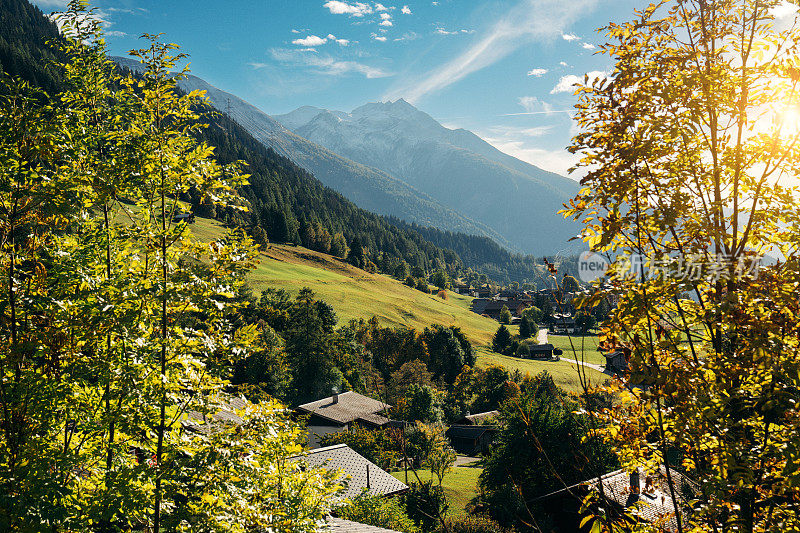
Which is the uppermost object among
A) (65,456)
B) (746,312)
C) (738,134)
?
(738,134)

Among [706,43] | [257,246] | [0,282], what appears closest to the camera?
[706,43]

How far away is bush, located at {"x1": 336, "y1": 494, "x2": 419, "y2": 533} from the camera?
26.2 metres

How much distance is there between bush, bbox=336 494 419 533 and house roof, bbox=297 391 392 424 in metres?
20.9

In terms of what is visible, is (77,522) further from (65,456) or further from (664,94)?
(664,94)

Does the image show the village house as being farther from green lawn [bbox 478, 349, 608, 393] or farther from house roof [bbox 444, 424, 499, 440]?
green lawn [bbox 478, 349, 608, 393]

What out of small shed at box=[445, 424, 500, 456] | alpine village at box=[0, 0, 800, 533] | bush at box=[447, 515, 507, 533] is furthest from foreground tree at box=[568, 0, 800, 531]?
small shed at box=[445, 424, 500, 456]

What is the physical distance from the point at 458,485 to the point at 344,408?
16300 mm

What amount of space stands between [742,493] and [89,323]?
28.4 feet

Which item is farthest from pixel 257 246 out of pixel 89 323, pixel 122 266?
pixel 89 323

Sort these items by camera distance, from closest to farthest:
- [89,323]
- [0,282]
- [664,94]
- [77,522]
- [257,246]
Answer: [664,94] < [77,522] < [89,323] < [0,282] < [257,246]

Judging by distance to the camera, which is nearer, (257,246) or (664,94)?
(664,94)

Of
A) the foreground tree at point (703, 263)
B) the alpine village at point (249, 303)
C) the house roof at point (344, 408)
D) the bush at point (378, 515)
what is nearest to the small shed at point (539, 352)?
the house roof at point (344, 408)

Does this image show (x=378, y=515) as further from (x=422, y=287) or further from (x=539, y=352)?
Result: (x=422, y=287)

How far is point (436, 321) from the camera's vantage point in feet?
359
